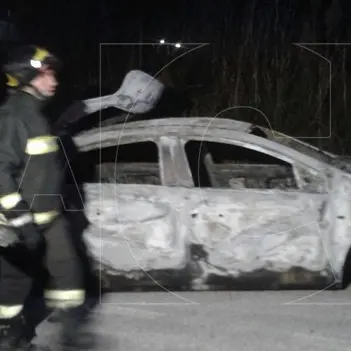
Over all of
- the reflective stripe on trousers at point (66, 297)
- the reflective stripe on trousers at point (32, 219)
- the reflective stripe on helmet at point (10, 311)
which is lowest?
the reflective stripe on helmet at point (10, 311)

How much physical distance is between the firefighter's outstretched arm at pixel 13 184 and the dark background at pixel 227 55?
1.29 m

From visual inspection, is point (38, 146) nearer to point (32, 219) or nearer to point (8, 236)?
point (32, 219)

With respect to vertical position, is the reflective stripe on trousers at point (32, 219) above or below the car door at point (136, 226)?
above

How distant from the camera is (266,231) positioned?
5.39 meters

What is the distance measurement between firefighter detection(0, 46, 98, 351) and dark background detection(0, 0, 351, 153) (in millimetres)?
1112

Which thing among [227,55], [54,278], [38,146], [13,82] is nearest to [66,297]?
[54,278]

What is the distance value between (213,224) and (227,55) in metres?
1.18

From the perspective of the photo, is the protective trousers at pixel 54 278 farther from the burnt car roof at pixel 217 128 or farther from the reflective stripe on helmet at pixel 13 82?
the burnt car roof at pixel 217 128

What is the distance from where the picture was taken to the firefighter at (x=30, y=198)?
13.7 ft

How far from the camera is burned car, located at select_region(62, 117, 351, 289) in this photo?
538 cm

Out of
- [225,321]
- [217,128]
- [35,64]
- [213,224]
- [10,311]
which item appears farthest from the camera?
[217,128]

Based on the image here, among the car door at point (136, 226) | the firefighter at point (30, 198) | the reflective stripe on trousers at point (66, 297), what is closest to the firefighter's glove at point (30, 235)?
the firefighter at point (30, 198)

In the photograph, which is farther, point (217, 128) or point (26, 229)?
point (217, 128)

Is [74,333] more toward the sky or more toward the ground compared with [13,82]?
more toward the ground
